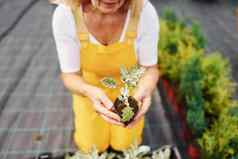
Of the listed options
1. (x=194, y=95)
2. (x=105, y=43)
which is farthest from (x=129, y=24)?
(x=194, y=95)

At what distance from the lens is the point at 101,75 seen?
6.58 ft

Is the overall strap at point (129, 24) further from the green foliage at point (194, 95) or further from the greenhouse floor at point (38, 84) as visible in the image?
the greenhouse floor at point (38, 84)

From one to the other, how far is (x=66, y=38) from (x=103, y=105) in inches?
15.7

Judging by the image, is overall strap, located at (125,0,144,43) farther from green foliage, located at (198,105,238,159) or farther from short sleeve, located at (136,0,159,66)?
green foliage, located at (198,105,238,159)

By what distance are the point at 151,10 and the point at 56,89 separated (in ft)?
6.93

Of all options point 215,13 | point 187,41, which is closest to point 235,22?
point 215,13

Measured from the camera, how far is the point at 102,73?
6.49 ft

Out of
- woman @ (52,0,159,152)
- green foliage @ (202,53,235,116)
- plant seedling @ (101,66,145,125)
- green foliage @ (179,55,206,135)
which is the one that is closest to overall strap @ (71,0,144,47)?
woman @ (52,0,159,152)

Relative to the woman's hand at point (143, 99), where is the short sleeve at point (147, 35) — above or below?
above

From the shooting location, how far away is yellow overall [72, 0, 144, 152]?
180cm

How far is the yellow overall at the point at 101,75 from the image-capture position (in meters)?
1.80

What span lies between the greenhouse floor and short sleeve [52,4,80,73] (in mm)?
1155

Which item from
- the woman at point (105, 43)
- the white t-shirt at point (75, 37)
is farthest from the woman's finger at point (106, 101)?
the white t-shirt at point (75, 37)

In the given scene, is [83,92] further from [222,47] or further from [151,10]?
[222,47]
